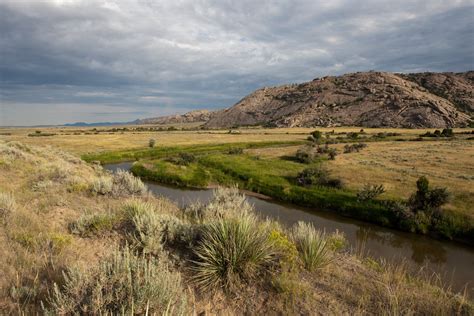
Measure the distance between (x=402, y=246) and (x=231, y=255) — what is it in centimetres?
1284

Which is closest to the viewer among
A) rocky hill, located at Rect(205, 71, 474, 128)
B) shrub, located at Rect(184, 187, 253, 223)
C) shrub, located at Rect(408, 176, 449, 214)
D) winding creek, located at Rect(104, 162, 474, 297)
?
shrub, located at Rect(184, 187, 253, 223)

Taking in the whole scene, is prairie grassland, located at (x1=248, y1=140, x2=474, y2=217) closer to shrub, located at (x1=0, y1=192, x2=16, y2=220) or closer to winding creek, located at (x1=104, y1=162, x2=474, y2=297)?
winding creek, located at (x1=104, y1=162, x2=474, y2=297)

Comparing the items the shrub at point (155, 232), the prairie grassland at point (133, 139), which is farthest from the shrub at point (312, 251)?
the prairie grassland at point (133, 139)

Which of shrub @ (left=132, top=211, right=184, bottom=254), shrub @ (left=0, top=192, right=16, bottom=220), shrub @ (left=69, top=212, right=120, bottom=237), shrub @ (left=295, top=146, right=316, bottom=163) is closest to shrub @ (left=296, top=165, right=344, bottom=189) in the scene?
shrub @ (left=295, top=146, right=316, bottom=163)

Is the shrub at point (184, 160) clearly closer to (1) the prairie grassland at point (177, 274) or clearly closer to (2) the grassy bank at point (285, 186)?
(2) the grassy bank at point (285, 186)

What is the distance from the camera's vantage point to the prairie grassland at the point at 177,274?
3.85 m

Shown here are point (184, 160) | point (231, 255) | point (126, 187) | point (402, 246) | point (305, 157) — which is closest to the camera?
point (231, 255)

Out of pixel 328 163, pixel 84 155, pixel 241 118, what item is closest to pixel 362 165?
pixel 328 163

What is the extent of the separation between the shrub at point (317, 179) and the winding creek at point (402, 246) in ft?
12.9

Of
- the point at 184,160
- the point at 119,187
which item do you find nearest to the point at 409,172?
the point at 119,187

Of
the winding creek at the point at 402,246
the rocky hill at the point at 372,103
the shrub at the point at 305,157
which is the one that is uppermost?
the rocky hill at the point at 372,103

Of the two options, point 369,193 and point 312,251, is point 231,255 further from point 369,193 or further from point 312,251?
point 369,193

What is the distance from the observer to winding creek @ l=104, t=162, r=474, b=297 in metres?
11.8

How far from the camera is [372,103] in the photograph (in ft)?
440
